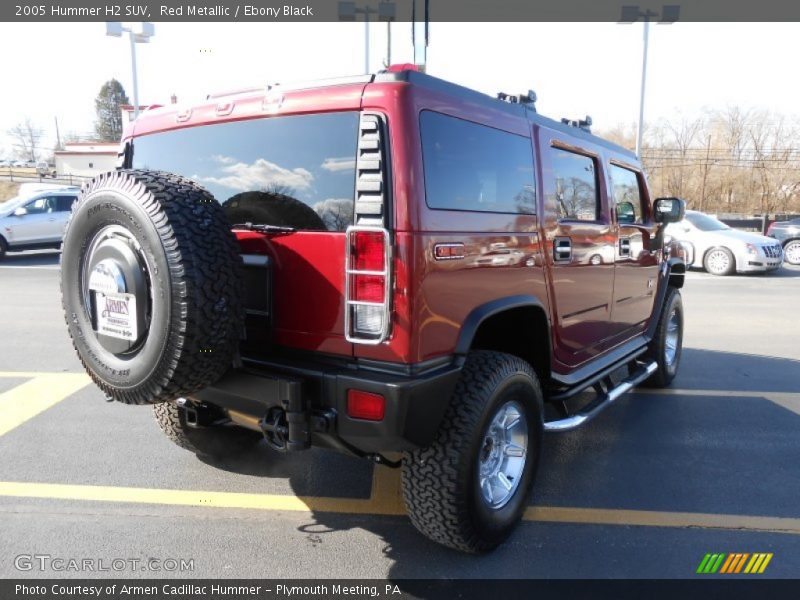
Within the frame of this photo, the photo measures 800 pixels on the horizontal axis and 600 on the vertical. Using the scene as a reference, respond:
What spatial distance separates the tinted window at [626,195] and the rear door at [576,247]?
0.33 meters

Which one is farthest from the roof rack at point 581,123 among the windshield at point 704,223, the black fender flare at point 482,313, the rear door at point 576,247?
the windshield at point 704,223

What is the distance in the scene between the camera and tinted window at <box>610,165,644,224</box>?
14.1ft

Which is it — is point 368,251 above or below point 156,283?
above

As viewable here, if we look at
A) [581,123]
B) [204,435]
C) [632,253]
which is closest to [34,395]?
[204,435]

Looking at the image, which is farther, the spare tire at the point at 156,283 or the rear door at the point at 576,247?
the rear door at the point at 576,247

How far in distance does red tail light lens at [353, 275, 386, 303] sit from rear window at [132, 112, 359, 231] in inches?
9.7

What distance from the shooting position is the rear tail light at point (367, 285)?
7.41ft

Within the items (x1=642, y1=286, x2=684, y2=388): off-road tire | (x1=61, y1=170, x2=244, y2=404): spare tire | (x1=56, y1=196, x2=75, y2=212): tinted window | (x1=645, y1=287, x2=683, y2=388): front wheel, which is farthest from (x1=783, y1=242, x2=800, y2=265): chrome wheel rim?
(x1=56, y1=196, x2=75, y2=212): tinted window

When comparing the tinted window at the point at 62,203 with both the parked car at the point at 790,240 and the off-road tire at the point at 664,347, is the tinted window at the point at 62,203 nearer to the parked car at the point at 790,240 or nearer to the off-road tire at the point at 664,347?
the off-road tire at the point at 664,347

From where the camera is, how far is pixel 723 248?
544 inches

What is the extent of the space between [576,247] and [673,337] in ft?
8.51

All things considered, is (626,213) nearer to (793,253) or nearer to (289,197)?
(289,197)

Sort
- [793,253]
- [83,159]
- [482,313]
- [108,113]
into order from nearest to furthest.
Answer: [482,313] → [793,253] → [83,159] → [108,113]

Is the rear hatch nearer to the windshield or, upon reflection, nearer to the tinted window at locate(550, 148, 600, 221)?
the tinted window at locate(550, 148, 600, 221)
